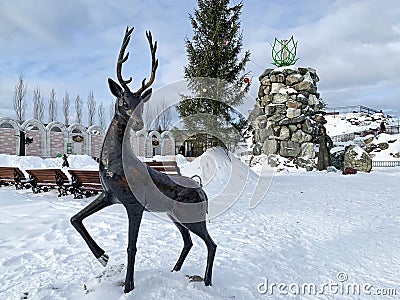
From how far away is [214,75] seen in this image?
619 inches

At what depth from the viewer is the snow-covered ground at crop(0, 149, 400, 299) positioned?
3629mm

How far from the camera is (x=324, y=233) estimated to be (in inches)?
249

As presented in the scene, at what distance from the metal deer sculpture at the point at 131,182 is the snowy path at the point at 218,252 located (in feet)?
1.96

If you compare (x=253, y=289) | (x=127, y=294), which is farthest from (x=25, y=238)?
(x=253, y=289)

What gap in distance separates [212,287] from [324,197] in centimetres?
837

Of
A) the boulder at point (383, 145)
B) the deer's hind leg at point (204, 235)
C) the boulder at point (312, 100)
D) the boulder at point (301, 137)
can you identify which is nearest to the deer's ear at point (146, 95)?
the deer's hind leg at point (204, 235)

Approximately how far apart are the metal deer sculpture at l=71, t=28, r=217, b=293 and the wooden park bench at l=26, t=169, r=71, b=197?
733 cm

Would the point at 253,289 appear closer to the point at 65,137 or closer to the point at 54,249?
the point at 54,249

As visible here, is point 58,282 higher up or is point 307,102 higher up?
point 307,102

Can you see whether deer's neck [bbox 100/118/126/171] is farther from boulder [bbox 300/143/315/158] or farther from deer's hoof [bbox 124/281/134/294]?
boulder [bbox 300/143/315/158]

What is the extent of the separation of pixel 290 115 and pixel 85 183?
15.7 metres

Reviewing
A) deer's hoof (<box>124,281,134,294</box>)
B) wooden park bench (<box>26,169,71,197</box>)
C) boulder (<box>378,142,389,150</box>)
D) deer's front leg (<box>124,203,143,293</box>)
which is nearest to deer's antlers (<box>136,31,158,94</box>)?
deer's front leg (<box>124,203,143,293</box>)

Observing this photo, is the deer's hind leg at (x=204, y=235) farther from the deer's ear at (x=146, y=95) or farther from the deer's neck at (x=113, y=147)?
the deer's ear at (x=146, y=95)

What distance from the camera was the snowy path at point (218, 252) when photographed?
3.62 meters
